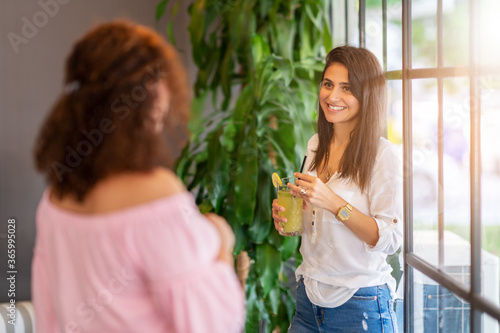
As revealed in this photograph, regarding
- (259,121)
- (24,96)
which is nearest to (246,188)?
(259,121)

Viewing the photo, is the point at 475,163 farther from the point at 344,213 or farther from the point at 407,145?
the point at 407,145

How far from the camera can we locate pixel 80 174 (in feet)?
3.10

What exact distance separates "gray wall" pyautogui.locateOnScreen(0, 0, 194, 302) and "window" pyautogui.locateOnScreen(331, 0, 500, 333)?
1.87 m

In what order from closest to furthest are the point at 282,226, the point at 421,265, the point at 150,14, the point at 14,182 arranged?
the point at 282,226
the point at 421,265
the point at 14,182
the point at 150,14

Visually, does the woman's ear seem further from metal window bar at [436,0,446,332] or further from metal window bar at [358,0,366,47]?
metal window bar at [358,0,366,47]

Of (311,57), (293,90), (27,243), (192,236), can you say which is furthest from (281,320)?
(192,236)

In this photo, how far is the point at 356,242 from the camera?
5.08 feet

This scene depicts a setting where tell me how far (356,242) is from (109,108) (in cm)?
93

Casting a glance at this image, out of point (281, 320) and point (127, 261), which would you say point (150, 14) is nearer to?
point (281, 320)

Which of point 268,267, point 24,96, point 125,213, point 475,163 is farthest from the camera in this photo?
point 24,96

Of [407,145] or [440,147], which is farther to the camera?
[407,145]

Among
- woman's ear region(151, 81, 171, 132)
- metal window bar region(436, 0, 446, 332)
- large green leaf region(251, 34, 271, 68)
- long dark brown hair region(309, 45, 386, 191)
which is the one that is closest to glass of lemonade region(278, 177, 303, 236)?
long dark brown hair region(309, 45, 386, 191)

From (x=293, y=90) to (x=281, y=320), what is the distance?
3.97 feet

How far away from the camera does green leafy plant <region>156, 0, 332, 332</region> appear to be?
2.35 meters
